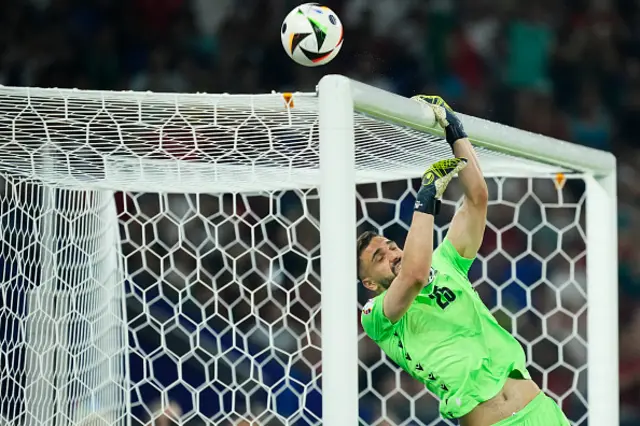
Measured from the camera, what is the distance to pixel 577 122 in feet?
18.8

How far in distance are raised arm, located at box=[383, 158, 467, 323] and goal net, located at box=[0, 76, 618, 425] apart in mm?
148

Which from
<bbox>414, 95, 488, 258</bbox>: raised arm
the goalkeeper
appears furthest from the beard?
<bbox>414, 95, 488, 258</bbox>: raised arm

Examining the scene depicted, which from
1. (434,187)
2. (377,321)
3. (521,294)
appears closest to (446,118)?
(434,187)

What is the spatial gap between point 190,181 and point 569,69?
9.97 ft

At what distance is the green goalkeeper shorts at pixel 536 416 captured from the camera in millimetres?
2863

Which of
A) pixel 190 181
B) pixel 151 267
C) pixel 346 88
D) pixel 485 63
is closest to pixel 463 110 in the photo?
pixel 485 63

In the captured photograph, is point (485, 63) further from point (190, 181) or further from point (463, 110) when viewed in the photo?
point (190, 181)

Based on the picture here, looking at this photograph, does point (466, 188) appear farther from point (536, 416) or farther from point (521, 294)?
point (521, 294)

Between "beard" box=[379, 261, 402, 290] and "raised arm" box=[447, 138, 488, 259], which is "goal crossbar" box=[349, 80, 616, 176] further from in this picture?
"beard" box=[379, 261, 402, 290]

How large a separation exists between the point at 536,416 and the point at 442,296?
1.46 ft

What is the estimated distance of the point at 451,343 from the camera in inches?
114

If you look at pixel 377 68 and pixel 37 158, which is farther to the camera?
pixel 377 68

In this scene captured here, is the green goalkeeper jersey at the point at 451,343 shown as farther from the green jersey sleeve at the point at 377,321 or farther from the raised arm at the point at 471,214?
the raised arm at the point at 471,214

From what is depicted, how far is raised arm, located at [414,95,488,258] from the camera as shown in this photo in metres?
2.76
